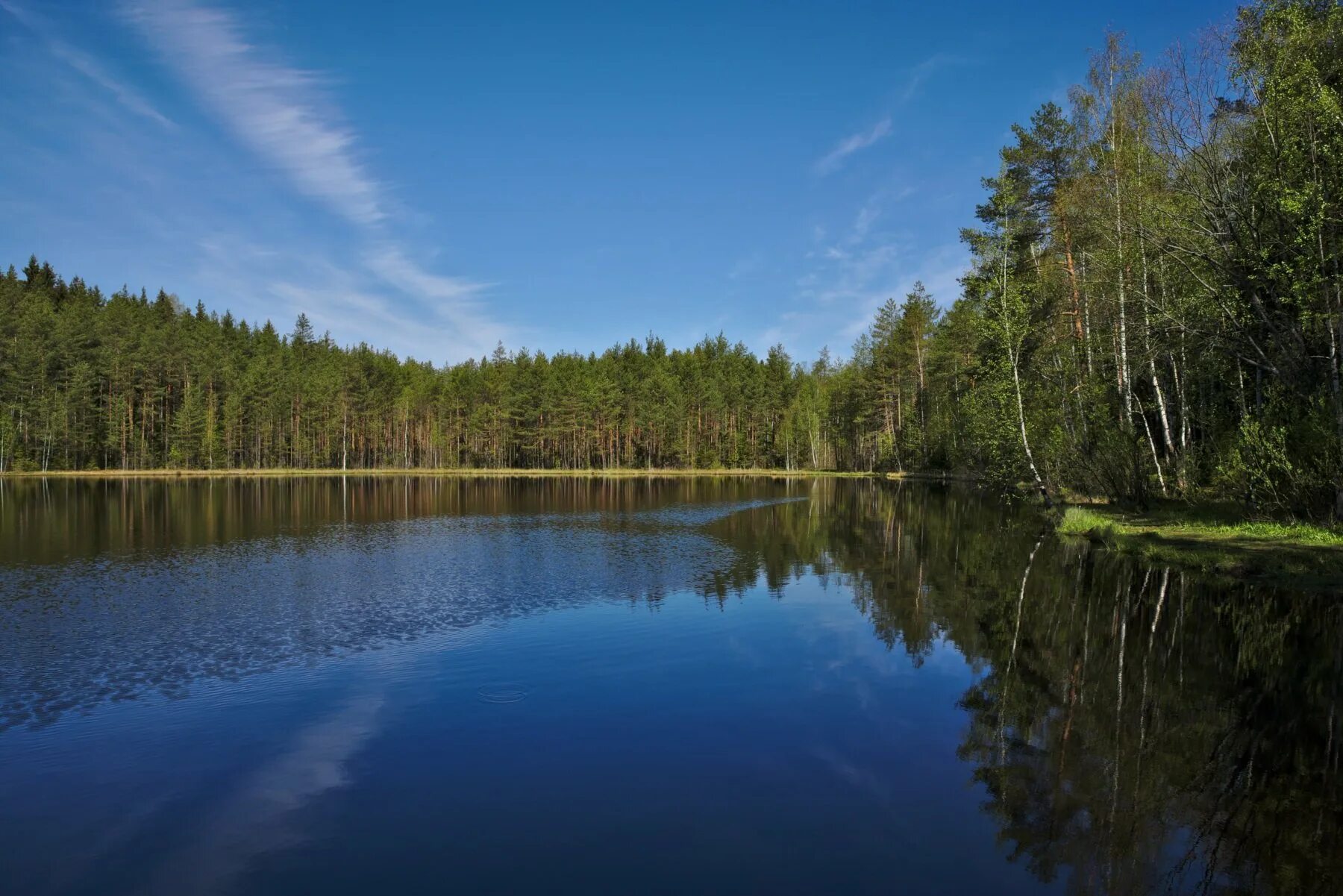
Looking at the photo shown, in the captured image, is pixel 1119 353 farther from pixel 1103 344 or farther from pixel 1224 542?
pixel 1224 542

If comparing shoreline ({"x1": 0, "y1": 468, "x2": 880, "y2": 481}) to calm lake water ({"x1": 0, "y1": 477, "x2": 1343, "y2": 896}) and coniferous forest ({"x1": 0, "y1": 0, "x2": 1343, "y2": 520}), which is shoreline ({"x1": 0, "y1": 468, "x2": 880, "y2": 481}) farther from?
calm lake water ({"x1": 0, "y1": 477, "x2": 1343, "y2": 896})

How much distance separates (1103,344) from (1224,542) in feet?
53.4

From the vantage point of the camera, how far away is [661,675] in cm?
1318

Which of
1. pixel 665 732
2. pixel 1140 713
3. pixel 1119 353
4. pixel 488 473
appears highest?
pixel 1119 353

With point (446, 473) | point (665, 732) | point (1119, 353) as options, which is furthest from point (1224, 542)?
point (446, 473)

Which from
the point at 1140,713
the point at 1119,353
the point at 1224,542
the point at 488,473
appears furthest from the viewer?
the point at 488,473

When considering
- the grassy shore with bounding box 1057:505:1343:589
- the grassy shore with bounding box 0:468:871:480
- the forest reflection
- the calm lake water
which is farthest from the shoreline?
the calm lake water

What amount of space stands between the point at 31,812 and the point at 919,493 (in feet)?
188

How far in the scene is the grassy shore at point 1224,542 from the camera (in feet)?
56.2

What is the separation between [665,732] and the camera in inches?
411

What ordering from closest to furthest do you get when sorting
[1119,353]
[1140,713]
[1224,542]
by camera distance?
[1140,713] < [1224,542] < [1119,353]

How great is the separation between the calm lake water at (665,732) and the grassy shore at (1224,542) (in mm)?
884

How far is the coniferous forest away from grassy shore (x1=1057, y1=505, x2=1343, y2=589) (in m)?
1.16

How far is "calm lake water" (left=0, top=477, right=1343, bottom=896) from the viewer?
7039mm
